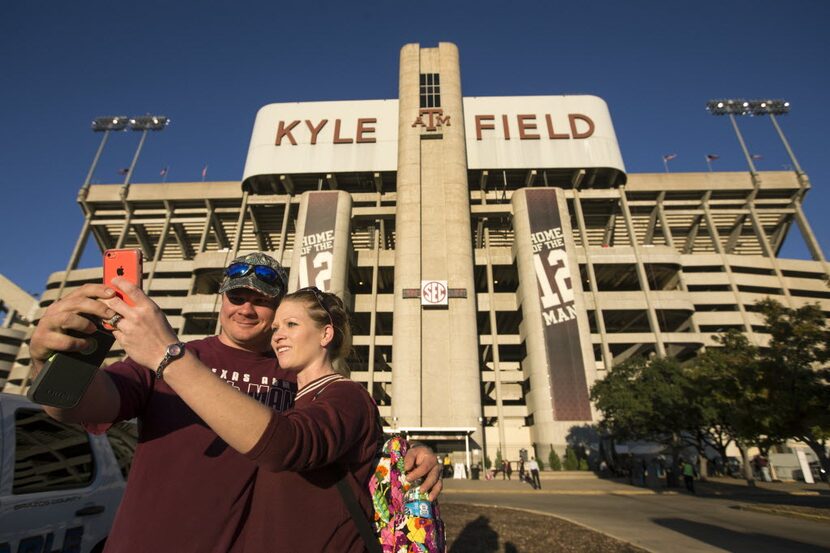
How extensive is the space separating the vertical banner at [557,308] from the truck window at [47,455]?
A: 3411 cm

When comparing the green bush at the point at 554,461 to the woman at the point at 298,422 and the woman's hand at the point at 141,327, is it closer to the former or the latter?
the woman at the point at 298,422

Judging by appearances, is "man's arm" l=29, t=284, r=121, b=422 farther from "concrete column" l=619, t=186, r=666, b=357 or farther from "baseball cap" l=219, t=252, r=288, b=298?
"concrete column" l=619, t=186, r=666, b=357

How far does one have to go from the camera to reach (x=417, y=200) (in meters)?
42.5

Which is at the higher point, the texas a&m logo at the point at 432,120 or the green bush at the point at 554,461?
the texas a&m logo at the point at 432,120

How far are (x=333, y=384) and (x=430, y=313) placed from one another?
3637cm

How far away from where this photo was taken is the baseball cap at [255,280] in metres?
2.33

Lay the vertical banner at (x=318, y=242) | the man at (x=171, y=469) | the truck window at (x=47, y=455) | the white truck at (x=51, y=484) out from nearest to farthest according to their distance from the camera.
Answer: the man at (x=171, y=469), the white truck at (x=51, y=484), the truck window at (x=47, y=455), the vertical banner at (x=318, y=242)

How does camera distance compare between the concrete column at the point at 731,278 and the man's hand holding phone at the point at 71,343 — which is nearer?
the man's hand holding phone at the point at 71,343

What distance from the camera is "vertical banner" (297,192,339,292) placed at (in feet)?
127

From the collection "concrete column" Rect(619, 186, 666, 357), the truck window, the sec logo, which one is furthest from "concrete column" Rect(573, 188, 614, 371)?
the truck window

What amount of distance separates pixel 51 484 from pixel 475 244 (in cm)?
5079

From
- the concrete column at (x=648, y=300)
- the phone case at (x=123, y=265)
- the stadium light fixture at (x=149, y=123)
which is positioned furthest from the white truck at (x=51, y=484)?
the stadium light fixture at (x=149, y=123)

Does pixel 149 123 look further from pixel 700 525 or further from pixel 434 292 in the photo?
pixel 700 525

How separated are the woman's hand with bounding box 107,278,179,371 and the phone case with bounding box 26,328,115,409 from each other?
187 mm
